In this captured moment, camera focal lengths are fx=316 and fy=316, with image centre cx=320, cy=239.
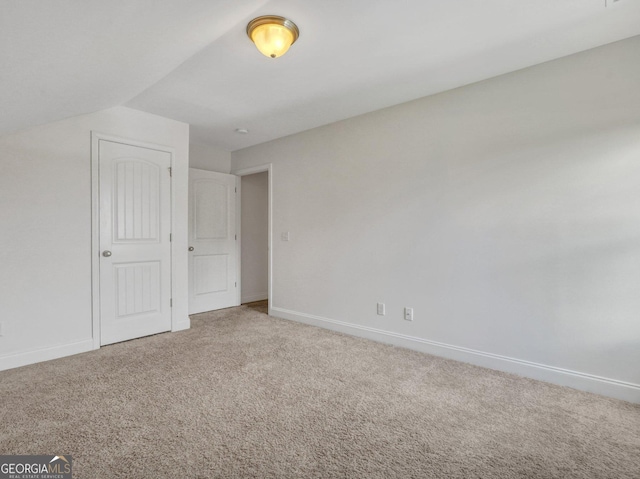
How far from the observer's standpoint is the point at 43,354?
2.82 metres

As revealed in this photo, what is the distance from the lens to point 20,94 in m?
1.88

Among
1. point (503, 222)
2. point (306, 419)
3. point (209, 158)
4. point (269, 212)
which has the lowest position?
point (306, 419)

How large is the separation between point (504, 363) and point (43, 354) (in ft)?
13.2

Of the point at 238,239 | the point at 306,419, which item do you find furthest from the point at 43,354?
the point at 238,239

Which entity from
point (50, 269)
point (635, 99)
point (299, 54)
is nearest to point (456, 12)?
point (299, 54)

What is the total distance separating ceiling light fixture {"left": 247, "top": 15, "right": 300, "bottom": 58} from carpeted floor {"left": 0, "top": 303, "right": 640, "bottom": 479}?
2.32 m

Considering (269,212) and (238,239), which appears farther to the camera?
(238,239)

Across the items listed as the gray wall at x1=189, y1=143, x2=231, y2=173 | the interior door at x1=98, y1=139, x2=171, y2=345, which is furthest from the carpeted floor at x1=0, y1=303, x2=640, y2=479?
the gray wall at x1=189, y1=143, x2=231, y2=173

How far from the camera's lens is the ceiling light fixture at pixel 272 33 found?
1.93 m

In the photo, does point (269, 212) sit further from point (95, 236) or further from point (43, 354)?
point (43, 354)

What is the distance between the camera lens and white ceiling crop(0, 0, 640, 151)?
4.95 ft

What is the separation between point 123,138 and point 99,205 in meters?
0.75

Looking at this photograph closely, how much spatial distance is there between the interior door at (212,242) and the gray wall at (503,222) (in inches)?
68.2

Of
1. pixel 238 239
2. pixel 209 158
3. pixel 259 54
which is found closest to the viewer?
pixel 259 54
